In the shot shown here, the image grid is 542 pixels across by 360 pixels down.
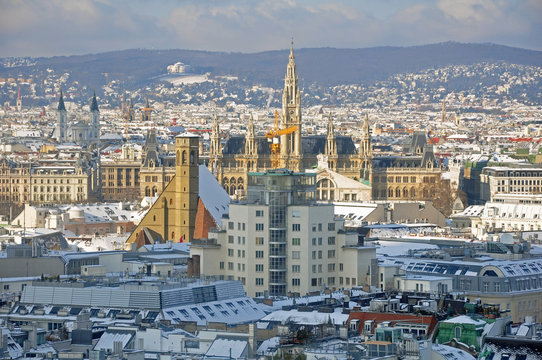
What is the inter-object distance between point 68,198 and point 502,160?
36525mm

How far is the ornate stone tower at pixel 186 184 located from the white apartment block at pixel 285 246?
21204 mm

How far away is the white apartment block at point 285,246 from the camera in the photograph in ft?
235

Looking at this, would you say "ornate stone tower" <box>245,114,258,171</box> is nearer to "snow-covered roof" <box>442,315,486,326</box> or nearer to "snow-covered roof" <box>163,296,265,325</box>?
"snow-covered roof" <box>163,296,265,325</box>

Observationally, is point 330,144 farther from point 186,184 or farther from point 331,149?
point 186,184

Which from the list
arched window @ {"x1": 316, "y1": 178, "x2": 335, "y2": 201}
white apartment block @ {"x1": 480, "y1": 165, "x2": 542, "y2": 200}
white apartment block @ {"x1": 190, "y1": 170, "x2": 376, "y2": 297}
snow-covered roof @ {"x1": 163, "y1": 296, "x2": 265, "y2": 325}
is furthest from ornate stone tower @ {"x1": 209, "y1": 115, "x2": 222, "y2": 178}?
snow-covered roof @ {"x1": 163, "y1": 296, "x2": 265, "y2": 325}

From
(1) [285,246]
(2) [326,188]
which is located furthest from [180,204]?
(2) [326,188]

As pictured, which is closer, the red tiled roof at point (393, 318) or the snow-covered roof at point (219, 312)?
the red tiled roof at point (393, 318)

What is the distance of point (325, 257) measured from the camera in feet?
237

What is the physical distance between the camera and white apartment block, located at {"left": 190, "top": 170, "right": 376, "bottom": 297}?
71.6 metres

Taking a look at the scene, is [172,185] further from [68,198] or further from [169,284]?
[68,198]

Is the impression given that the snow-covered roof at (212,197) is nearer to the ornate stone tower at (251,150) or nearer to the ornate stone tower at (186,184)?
the ornate stone tower at (186,184)

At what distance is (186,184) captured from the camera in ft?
310

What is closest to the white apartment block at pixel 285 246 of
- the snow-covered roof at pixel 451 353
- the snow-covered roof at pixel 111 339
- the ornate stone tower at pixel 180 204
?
the snow-covered roof at pixel 111 339

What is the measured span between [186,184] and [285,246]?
2336cm
